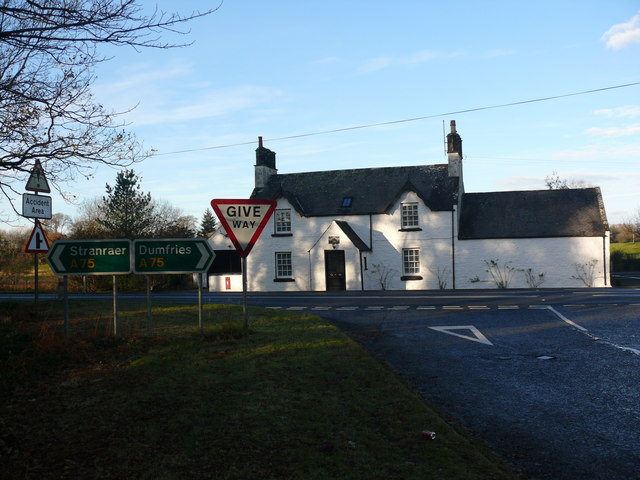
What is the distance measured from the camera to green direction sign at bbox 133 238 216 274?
10.7m

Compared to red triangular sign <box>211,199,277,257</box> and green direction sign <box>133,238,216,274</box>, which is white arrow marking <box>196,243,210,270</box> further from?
red triangular sign <box>211,199,277,257</box>

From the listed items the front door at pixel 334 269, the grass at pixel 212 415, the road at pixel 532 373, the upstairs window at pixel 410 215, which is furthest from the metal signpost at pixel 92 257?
the upstairs window at pixel 410 215

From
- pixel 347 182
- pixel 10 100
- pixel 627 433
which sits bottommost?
pixel 627 433

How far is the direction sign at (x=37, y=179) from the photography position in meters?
9.89

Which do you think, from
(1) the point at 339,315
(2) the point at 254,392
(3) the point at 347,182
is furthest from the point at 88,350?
(3) the point at 347,182

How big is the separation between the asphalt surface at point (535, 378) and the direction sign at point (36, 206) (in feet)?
25.1

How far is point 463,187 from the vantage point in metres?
39.5

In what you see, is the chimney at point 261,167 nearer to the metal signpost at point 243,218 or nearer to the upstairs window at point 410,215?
the upstairs window at point 410,215

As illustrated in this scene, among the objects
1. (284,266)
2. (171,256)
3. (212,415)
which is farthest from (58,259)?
(284,266)

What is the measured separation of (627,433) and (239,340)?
6643 millimetres

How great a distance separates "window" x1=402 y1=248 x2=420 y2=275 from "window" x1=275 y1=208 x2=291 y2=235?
7608 mm

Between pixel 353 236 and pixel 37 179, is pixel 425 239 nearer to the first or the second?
pixel 353 236

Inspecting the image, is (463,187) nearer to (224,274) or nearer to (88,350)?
(224,274)

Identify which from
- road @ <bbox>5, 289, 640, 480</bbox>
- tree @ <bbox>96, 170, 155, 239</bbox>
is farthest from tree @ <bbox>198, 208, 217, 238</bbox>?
road @ <bbox>5, 289, 640, 480</bbox>
